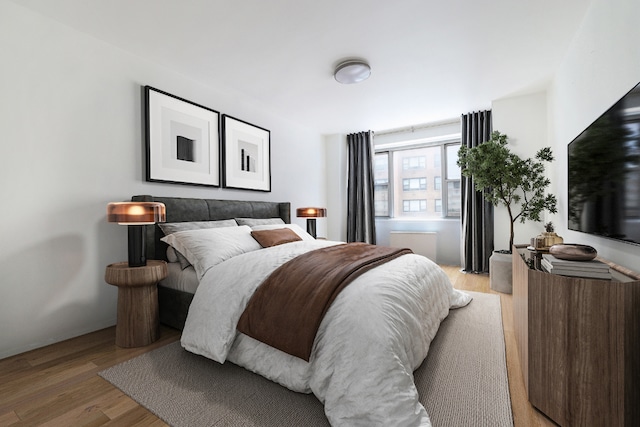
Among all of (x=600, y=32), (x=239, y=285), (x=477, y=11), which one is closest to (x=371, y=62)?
(x=477, y=11)

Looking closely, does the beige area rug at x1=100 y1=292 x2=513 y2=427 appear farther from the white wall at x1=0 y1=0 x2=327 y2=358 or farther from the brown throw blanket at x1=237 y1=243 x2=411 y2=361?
the white wall at x1=0 y1=0 x2=327 y2=358

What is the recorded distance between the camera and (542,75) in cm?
317

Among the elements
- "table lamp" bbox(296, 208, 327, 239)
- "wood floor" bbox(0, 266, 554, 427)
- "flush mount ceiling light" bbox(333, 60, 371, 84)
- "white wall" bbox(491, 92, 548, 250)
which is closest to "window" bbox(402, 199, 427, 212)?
"white wall" bbox(491, 92, 548, 250)

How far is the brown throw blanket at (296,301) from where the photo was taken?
4.75ft

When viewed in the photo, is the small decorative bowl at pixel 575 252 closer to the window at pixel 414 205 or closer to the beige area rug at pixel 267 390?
the beige area rug at pixel 267 390

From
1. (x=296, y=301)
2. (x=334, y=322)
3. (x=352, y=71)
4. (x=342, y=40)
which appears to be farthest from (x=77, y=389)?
(x=352, y=71)

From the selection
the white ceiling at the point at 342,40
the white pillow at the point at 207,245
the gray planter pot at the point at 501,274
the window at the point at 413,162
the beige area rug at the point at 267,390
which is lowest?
the beige area rug at the point at 267,390

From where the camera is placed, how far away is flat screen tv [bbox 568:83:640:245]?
50.9 inches

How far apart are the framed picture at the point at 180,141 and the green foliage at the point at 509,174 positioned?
3.14m

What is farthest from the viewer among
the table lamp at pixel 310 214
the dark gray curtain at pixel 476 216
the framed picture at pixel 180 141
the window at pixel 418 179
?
the window at pixel 418 179

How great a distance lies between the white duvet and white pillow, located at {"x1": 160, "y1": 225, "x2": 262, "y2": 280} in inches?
4.3

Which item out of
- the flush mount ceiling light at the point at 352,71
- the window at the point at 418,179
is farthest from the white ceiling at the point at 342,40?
the window at the point at 418,179

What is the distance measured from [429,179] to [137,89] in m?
4.48

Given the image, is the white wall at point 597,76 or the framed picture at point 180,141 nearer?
the white wall at point 597,76
